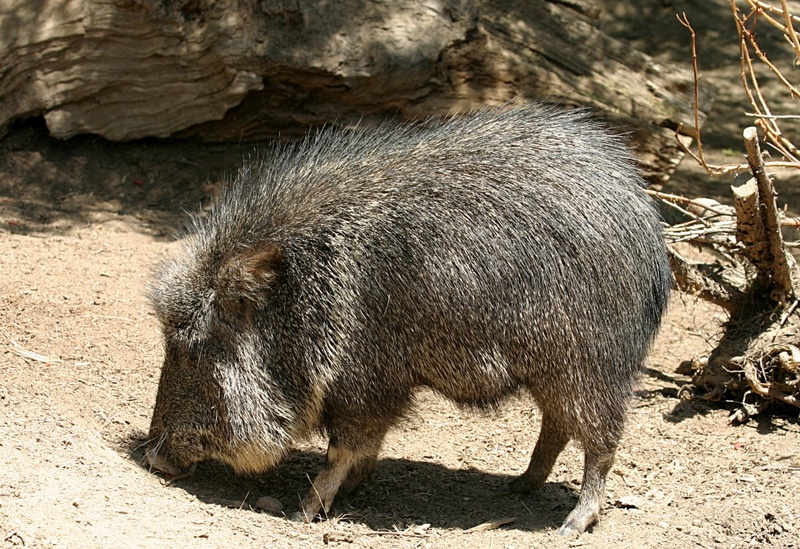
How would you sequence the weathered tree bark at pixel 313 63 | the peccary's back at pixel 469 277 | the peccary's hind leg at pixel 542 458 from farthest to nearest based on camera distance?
the weathered tree bark at pixel 313 63, the peccary's hind leg at pixel 542 458, the peccary's back at pixel 469 277

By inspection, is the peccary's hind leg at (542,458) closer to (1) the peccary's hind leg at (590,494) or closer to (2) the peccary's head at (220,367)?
(1) the peccary's hind leg at (590,494)

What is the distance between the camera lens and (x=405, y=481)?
5.14 metres

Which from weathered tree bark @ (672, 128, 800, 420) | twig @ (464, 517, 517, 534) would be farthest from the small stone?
weathered tree bark @ (672, 128, 800, 420)

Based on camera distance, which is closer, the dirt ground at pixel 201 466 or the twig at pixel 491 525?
the dirt ground at pixel 201 466

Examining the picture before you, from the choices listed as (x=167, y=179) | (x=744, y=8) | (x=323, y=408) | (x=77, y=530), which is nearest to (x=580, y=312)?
(x=323, y=408)

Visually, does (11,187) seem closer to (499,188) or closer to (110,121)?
(110,121)

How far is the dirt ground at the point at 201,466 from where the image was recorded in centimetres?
396

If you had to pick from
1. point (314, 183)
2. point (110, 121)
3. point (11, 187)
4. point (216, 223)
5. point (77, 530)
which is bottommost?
point (11, 187)

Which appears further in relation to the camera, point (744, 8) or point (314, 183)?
point (744, 8)

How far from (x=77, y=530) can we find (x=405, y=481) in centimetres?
204

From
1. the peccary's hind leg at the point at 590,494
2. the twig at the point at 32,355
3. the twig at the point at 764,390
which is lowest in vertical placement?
the twig at the point at 32,355

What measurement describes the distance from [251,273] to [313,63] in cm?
326

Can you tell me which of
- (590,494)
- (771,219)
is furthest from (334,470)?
(771,219)

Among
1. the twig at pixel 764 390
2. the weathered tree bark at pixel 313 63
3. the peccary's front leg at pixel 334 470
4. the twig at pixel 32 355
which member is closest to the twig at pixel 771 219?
the twig at pixel 764 390
